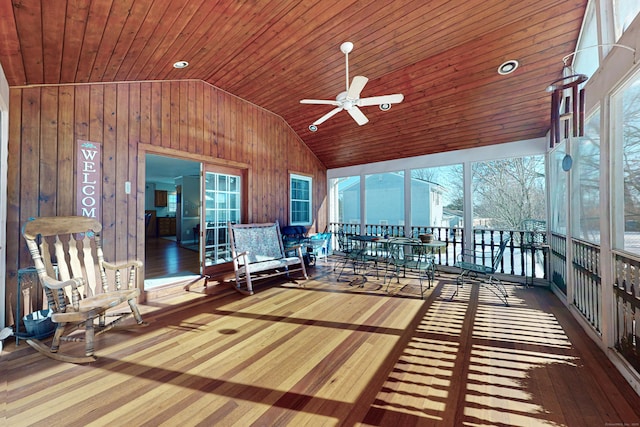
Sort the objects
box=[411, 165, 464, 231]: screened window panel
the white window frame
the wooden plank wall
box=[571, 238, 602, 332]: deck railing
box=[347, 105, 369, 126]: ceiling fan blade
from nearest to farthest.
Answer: box=[571, 238, 602, 332]: deck railing → the wooden plank wall → box=[347, 105, 369, 126]: ceiling fan blade → box=[411, 165, 464, 231]: screened window panel → the white window frame

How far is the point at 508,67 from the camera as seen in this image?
11.1ft

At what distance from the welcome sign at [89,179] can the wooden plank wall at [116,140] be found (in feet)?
0.18

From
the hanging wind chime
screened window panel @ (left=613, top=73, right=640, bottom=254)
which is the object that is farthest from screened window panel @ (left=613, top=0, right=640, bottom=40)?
screened window panel @ (left=613, top=73, right=640, bottom=254)

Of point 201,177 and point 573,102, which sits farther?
point 201,177

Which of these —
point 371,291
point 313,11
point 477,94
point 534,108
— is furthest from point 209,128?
point 534,108

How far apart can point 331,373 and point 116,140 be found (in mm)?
3708

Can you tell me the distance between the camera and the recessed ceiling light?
10.9 feet

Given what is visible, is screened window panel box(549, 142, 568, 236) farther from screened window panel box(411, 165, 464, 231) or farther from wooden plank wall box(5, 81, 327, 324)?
wooden plank wall box(5, 81, 327, 324)

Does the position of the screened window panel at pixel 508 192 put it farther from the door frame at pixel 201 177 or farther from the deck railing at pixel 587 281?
the door frame at pixel 201 177

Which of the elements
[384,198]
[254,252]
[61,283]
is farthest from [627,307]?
[384,198]

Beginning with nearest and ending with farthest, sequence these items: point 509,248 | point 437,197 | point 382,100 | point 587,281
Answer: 1. point 587,281
2. point 382,100
3. point 509,248
4. point 437,197

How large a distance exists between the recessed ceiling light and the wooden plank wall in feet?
13.4

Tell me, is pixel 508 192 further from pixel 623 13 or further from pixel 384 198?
pixel 623 13

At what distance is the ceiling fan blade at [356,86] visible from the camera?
2.68 m
